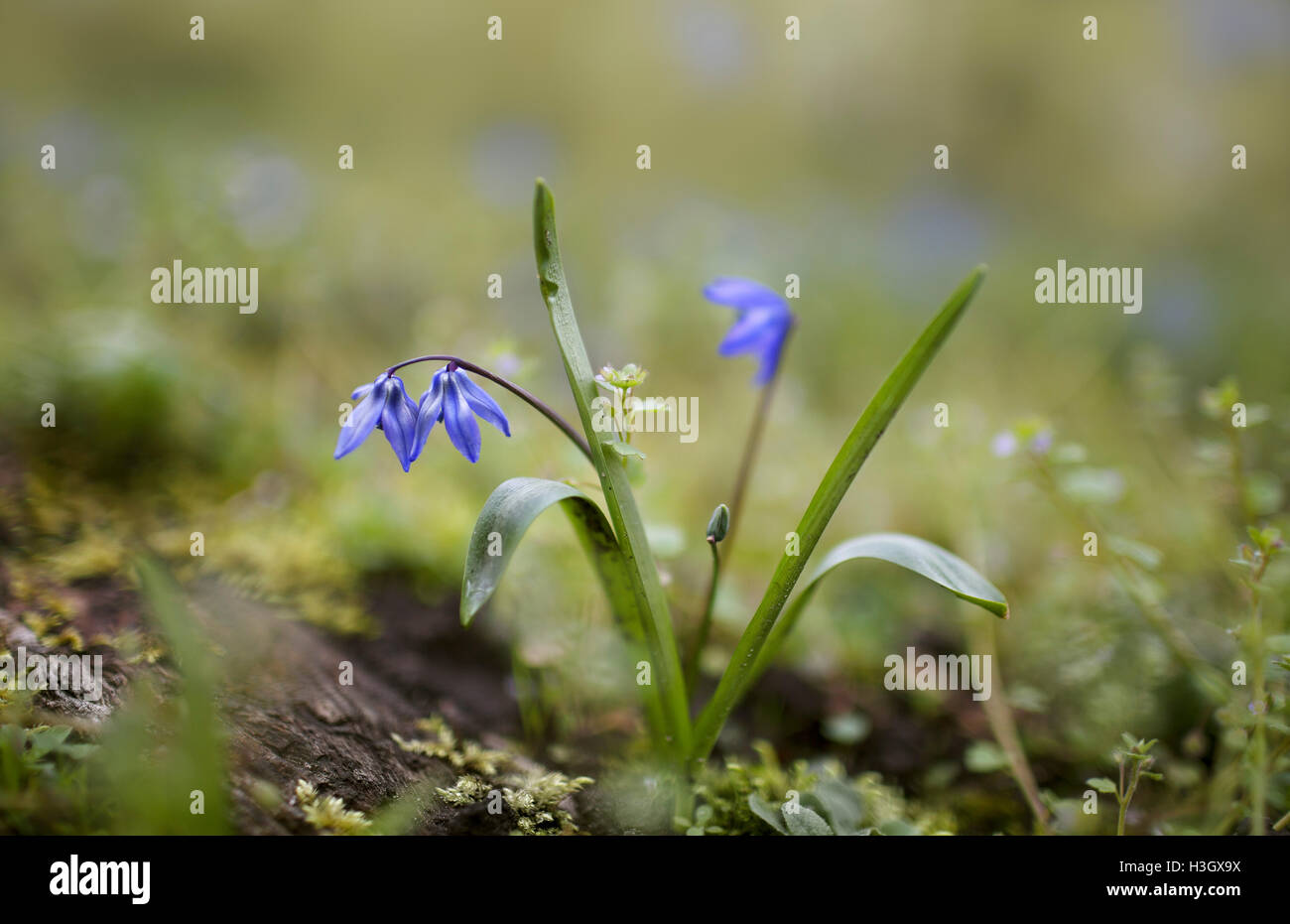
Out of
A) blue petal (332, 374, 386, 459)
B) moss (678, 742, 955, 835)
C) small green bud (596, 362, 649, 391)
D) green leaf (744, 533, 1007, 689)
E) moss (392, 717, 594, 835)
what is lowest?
moss (678, 742, 955, 835)

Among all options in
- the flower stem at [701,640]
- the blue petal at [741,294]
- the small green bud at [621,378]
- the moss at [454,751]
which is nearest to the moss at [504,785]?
the moss at [454,751]

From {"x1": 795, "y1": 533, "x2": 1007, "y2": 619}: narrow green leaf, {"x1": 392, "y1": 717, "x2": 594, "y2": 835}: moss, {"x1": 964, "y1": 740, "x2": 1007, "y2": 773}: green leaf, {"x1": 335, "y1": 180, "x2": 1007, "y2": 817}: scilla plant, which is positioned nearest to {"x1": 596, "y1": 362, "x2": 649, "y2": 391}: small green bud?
{"x1": 335, "y1": 180, "x2": 1007, "y2": 817}: scilla plant

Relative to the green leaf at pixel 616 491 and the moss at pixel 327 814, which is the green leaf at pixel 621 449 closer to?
the green leaf at pixel 616 491

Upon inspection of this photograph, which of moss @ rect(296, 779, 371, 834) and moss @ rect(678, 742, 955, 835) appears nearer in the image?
moss @ rect(296, 779, 371, 834)

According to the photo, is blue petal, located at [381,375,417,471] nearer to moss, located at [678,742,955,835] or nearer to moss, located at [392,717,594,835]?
moss, located at [392,717,594,835]

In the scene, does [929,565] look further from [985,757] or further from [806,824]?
[985,757]

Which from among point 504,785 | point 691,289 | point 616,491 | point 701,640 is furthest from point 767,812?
point 691,289

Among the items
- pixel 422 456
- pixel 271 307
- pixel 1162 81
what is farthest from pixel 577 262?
pixel 1162 81
